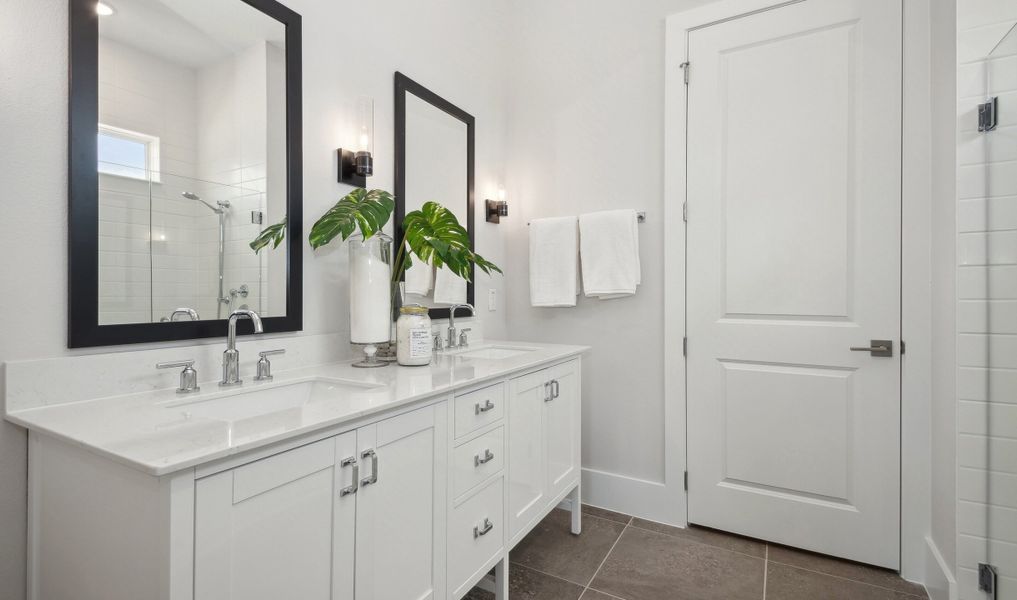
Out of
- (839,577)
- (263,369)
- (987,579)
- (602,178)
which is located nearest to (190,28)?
(263,369)

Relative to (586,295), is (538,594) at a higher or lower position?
lower

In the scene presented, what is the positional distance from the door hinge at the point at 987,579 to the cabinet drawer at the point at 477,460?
1.44 m

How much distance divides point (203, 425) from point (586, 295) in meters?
1.82

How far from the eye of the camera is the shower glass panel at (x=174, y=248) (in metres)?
1.13

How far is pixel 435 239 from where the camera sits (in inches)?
70.8

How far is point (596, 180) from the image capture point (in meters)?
2.46

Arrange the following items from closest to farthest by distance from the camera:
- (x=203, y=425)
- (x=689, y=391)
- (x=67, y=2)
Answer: (x=203, y=425), (x=67, y=2), (x=689, y=391)

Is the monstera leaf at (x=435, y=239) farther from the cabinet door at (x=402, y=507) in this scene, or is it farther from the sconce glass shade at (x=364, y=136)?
the cabinet door at (x=402, y=507)

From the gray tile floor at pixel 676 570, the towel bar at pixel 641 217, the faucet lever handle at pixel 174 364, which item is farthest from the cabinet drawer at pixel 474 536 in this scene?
the towel bar at pixel 641 217

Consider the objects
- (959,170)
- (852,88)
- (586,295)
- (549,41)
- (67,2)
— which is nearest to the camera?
(67,2)

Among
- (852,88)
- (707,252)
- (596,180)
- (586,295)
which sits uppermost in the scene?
(852,88)

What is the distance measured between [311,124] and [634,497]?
2.14 m

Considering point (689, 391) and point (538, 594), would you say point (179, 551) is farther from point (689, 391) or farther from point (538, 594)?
point (689, 391)

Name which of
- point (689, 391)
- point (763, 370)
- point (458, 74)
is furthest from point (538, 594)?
point (458, 74)
